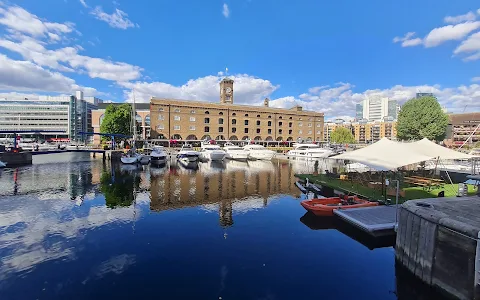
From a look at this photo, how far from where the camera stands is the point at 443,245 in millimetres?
8438

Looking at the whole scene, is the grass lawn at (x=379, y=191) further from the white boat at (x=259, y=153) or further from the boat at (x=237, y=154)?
the white boat at (x=259, y=153)

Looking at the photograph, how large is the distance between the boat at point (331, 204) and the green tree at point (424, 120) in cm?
6115

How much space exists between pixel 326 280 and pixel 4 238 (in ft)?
52.6

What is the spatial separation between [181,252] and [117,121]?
247 feet

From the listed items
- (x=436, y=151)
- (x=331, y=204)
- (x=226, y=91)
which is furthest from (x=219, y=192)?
(x=226, y=91)

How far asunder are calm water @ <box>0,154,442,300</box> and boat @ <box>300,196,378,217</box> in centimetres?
93

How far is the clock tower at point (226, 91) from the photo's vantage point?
9794 cm

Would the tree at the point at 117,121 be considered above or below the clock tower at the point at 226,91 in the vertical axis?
below

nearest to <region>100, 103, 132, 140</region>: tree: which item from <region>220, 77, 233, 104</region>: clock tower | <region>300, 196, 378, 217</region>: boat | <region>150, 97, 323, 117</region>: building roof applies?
<region>150, 97, 323, 117</region>: building roof

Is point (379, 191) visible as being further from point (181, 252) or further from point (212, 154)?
point (212, 154)

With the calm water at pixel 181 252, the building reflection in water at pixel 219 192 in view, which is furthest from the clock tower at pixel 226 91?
the calm water at pixel 181 252

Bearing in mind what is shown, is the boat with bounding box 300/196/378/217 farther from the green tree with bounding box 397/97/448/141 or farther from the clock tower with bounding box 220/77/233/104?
the clock tower with bounding box 220/77/233/104

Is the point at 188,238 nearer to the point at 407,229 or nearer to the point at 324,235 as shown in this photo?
the point at 324,235

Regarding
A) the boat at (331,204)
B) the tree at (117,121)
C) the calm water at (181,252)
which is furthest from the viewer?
the tree at (117,121)
